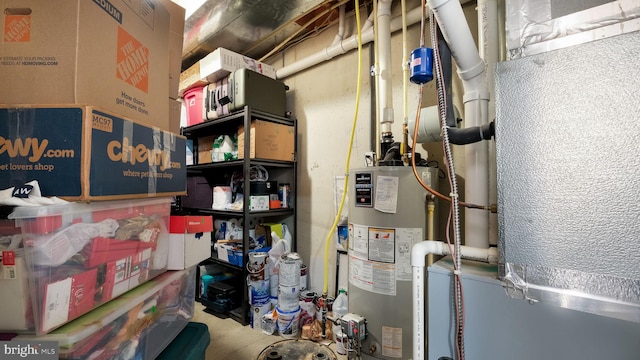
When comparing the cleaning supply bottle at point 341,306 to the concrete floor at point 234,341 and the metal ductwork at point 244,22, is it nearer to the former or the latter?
the concrete floor at point 234,341

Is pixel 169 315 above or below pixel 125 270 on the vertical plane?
below

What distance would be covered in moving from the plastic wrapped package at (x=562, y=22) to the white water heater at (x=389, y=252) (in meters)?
0.68

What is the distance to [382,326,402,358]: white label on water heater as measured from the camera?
1316 millimetres

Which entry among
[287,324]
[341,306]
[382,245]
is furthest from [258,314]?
[382,245]

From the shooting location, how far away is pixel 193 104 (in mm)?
2594

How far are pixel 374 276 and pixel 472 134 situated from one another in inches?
32.0

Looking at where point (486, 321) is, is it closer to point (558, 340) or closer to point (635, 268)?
point (558, 340)

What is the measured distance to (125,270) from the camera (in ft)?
2.50

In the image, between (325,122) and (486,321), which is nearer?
(486,321)

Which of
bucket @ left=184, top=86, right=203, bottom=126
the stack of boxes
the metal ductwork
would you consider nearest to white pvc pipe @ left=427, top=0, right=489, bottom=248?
the metal ductwork

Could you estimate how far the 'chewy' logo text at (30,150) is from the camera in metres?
0.63

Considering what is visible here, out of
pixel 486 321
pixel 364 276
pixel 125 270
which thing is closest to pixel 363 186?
pixel 364 276

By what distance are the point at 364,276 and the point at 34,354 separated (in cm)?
118

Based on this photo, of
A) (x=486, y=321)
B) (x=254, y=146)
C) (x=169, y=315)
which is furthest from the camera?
(x=254, y=146)
